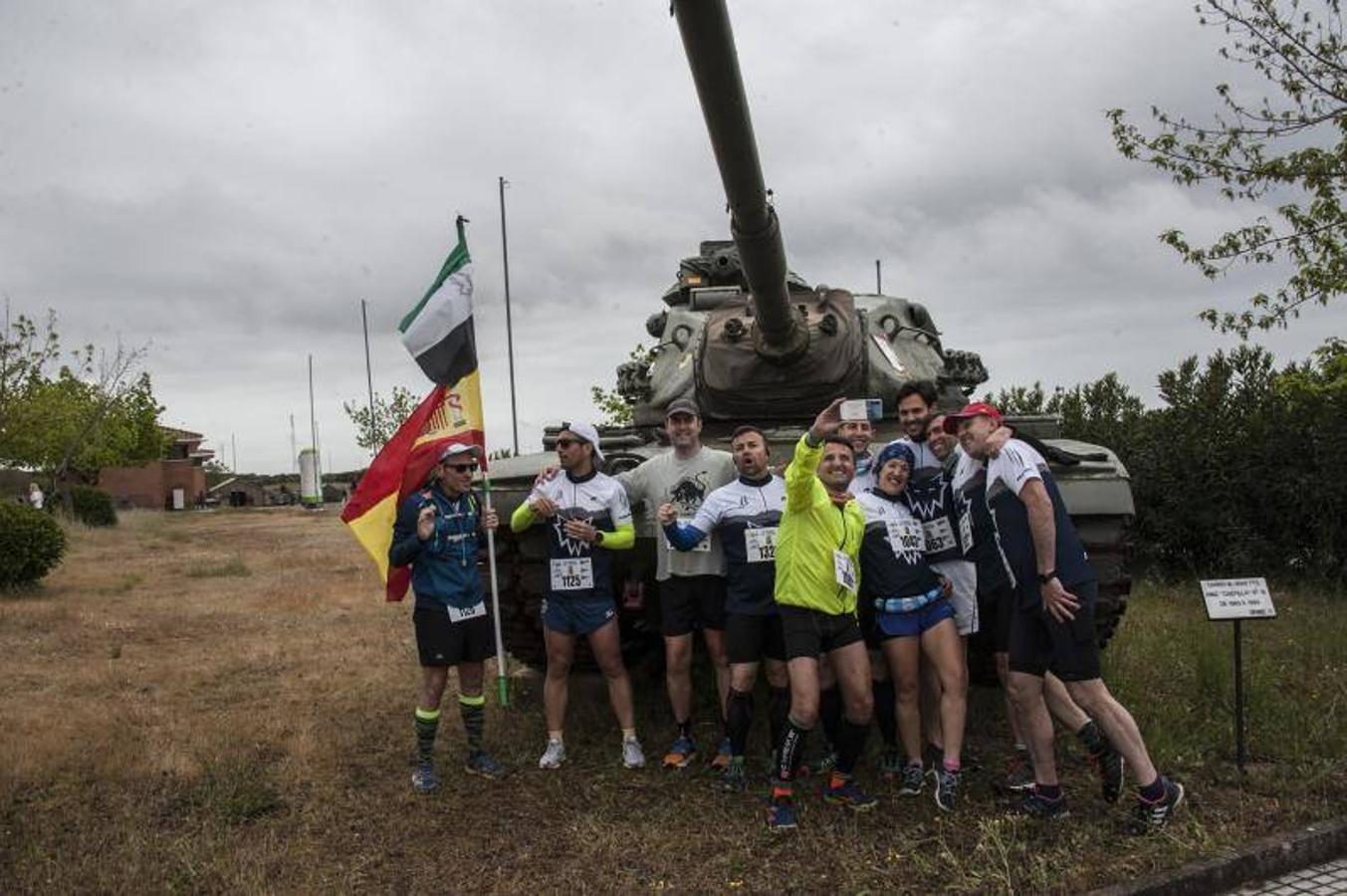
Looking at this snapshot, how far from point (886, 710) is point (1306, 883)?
6.08 ft

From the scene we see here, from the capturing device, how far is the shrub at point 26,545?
13.9 metres

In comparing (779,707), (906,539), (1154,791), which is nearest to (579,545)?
(779,707)

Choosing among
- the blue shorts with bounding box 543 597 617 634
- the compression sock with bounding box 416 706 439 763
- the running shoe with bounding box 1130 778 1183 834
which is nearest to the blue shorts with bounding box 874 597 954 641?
the running shoe with bounding box 1130 778 1183 834

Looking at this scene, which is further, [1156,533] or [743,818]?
[1156,533]

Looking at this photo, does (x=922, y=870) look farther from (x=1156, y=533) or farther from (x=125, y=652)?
(x=1156, y=533)

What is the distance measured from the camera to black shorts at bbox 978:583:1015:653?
16.6 ft

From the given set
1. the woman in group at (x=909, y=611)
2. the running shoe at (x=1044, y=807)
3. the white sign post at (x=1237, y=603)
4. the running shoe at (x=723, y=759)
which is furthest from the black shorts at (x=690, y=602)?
the white sign post at (x=1237, y=603)

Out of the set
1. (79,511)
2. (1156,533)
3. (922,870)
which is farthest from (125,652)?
(79,511)

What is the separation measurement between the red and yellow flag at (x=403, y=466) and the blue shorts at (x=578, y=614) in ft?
2.47

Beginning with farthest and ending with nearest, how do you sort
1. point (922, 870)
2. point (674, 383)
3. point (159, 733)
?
1. point (674, 383)
2. point (159, 733)
3. point (922, 870)

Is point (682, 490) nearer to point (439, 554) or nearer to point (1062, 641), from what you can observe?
point (439, 554)

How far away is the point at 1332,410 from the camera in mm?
11289

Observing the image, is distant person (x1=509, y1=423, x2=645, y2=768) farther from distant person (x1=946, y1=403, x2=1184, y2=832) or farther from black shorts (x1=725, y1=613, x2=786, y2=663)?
distant person (x1=946, y1=403, x2=1184, y2=832)

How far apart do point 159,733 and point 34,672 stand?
281 cm
